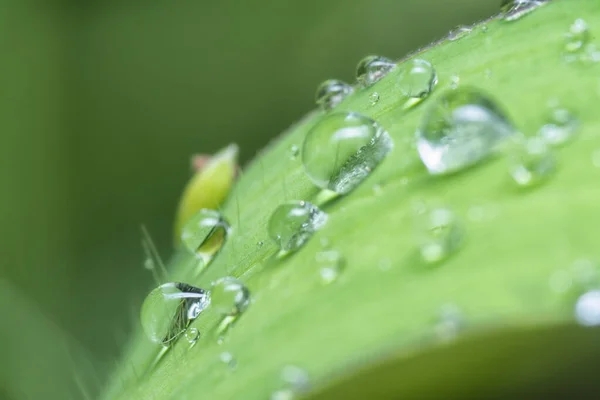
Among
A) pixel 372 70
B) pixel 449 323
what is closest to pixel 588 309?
pixel 449 323

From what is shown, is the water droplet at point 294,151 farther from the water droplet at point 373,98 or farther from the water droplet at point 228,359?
the water droplet at point 228,359

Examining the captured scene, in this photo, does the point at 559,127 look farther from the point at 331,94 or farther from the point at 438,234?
the point at 331,94

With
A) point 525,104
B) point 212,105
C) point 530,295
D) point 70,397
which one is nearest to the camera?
point 530,295

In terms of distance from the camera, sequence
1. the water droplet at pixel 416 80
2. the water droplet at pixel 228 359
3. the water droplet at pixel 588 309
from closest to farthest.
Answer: the water droplet at pixel 588 309, the water droplet at pixel 228 359, the water droplet at pixel 416 80

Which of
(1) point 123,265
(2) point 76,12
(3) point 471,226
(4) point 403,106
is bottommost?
(3) point 471,226

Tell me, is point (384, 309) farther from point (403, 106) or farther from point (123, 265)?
point (123, 265)

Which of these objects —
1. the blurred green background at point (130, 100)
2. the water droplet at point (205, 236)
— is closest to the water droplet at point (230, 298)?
the water droplet at point (205, 236)

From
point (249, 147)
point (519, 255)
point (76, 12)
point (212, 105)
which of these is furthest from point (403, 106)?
point (76, 12)
